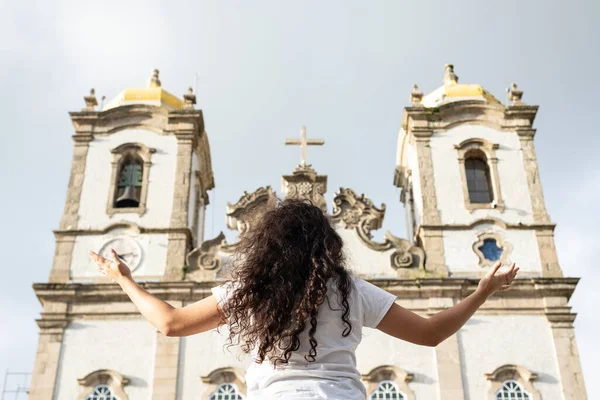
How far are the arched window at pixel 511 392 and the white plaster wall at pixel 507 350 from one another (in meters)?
0.26

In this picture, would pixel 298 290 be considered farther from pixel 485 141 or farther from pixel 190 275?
pixel 485 141

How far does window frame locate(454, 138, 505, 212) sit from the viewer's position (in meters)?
18.3

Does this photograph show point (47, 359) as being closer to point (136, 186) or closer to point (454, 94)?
point (136, 186)

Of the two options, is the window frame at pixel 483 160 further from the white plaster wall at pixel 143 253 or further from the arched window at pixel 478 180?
the white plaster wall at pixel 143 253

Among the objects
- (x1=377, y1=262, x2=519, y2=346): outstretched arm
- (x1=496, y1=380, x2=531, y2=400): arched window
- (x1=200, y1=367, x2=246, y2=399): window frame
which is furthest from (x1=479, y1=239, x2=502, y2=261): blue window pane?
(x1=377, y1=262, x2=519, y2=346): outstretched arm

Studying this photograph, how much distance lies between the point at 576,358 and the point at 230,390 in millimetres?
6816

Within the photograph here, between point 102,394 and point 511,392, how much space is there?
312 inches

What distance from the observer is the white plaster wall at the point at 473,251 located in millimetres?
17375

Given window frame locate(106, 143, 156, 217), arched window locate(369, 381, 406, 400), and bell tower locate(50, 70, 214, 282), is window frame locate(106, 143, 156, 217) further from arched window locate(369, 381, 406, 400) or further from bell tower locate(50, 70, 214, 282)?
arched window locate(369, 381, 406, 400)

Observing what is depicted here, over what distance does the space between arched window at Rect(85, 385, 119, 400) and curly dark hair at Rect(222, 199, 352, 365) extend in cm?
1329

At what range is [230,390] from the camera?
15.7 meters

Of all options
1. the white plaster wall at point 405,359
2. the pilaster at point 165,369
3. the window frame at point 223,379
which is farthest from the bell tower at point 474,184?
the pilaster at point 165,369

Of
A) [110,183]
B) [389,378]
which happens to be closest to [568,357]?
[389,378]

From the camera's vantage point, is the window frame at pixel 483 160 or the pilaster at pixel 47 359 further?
the window frame at pixel 483 160
